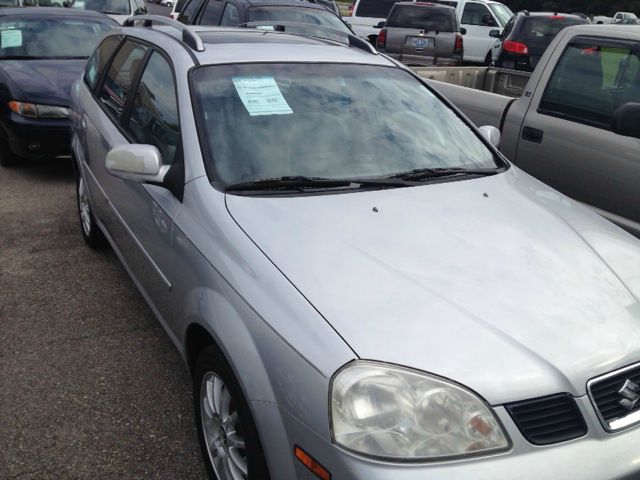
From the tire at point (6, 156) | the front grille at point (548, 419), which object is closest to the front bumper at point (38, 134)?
the tire at point (6, 156)

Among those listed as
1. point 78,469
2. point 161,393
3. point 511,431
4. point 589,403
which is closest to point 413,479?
point 511,431

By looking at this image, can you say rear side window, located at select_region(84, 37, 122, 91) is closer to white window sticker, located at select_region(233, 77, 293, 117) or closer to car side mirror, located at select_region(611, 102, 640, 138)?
white window sticker, located at select_region(233, 77, 293, 117)

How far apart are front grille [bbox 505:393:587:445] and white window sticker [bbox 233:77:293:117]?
5.58 feet

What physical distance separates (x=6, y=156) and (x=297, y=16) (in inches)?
164

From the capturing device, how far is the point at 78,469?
264 cm

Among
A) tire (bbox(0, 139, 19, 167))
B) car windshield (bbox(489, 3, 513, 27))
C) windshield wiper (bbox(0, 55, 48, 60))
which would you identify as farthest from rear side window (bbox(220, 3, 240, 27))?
car windshield (bbox(489, 3, 513, 27))

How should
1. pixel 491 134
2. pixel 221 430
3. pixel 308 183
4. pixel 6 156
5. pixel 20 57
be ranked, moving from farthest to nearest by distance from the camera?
pixel 20 57
pixel 6 156
pixel 491 134
pixel 308 183
pixel 221 430

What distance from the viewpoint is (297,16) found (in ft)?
28.9

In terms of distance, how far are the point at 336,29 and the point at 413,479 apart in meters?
7.79

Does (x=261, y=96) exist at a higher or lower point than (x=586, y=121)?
higher

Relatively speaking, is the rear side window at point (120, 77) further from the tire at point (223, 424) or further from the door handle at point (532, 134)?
the door handle at point (532, 134)

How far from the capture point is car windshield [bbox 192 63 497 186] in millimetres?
2754

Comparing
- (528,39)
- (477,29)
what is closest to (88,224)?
(528,39)

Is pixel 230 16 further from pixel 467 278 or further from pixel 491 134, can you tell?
pixel 467 278
